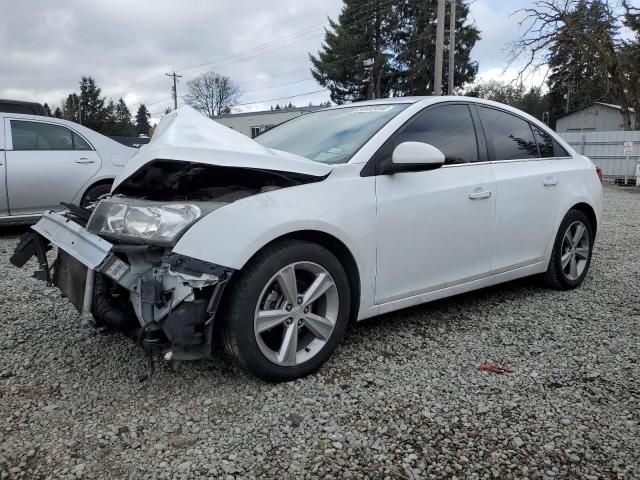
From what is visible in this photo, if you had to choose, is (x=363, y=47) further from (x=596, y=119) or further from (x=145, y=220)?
(x=145, y=220)

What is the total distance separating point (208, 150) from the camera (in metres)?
2.55

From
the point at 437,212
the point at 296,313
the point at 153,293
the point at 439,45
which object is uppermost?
the point at 439,45

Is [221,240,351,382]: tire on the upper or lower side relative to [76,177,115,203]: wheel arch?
lower

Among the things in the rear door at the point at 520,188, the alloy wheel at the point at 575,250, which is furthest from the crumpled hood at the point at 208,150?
the alloy wheel at the point at 575,250

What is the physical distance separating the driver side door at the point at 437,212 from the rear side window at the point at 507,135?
16 cm

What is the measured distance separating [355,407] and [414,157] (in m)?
1.39

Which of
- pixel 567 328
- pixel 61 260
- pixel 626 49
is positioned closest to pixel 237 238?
pixel 61 260

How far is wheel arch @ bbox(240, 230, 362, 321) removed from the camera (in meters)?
2.71

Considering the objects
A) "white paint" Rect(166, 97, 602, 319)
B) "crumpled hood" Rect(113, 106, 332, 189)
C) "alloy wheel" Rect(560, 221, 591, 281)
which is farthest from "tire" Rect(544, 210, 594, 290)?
"crumpled hood" Rect(113, 106, 332, 189)

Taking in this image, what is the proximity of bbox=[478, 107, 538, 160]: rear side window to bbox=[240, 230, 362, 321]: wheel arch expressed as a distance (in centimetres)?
158

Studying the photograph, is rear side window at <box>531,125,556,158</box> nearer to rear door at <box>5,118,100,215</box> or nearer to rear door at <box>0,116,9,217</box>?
rear door at <box>5,118,100,215</box>

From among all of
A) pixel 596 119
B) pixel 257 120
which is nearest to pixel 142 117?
pixel 257 120

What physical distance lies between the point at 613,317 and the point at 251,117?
42016mm

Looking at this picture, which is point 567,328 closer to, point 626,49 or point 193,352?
point 193,352
